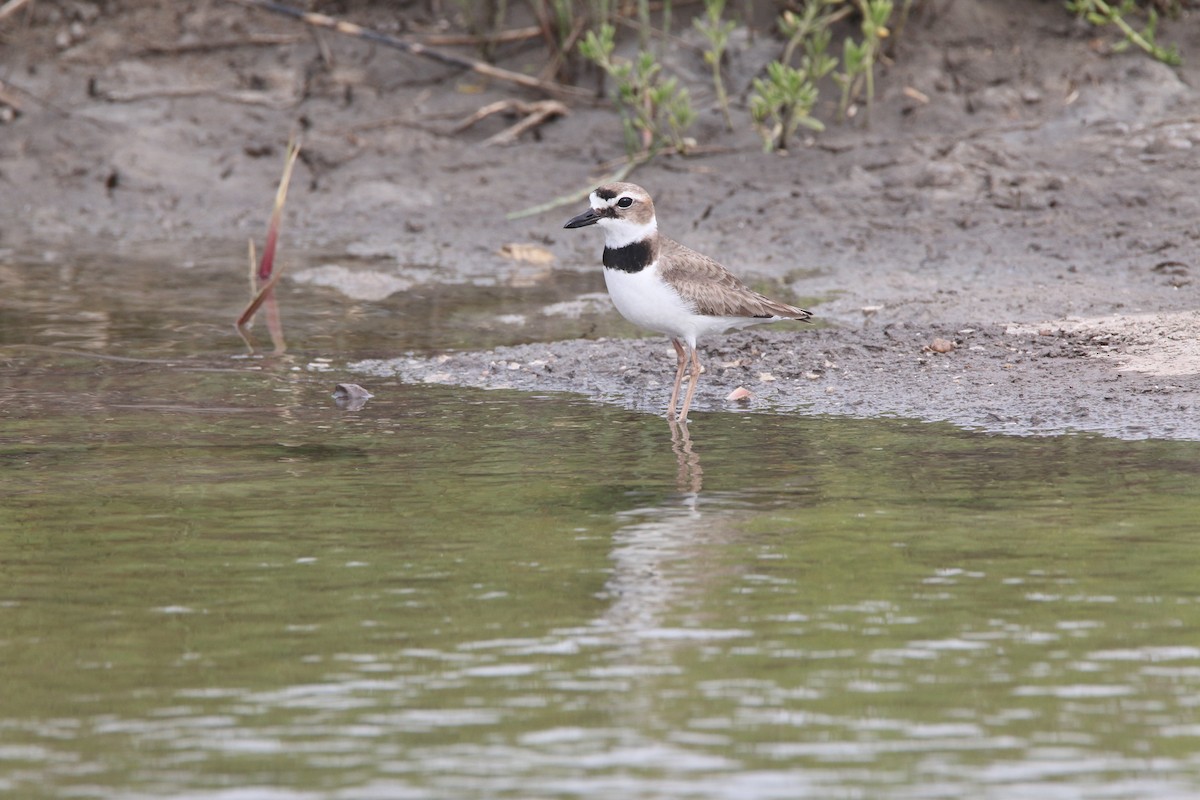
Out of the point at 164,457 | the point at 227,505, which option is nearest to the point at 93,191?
the point at 164,457

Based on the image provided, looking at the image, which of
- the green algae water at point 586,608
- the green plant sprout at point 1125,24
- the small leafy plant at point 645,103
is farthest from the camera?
the green plant sprout at point 1125,24

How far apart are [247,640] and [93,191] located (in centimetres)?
1010

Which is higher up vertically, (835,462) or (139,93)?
(139,93)

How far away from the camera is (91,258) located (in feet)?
42.4

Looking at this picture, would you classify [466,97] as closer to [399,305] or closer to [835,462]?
[399,305]

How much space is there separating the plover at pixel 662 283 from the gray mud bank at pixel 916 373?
394 millimetres

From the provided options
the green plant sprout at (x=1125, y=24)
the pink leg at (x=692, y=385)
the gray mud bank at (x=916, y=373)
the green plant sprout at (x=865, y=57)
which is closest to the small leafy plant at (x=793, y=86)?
the green plant sprout at (x=865, y=57)

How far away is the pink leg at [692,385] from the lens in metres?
8.28

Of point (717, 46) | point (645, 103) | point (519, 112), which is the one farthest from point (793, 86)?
point (519, 112)

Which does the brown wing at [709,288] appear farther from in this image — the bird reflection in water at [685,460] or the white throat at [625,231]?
the bird reflection in water at [685,460]

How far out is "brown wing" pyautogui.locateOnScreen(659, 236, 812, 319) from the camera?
8.55m

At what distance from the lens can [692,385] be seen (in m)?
8.57

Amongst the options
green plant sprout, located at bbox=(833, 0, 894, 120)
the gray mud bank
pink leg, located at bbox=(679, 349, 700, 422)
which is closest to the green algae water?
pink leg, located at bbox=(679, 349, 700, 422)

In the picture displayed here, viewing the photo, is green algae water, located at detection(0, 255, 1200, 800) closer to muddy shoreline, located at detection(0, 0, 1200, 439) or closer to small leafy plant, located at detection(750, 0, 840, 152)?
muddy shoreline, located at detection(0, 0, 1200, 439)
